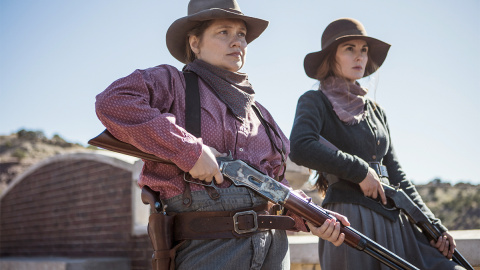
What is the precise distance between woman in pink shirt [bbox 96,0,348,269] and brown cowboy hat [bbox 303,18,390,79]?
0.83 m

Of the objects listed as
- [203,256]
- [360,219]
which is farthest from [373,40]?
[203,256]

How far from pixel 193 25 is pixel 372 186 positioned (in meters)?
1.45

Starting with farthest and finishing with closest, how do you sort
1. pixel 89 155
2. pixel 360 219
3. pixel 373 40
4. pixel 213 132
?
pixel 89 155 < pixel 373 40 < pixel 360 219 < pixel 213 132

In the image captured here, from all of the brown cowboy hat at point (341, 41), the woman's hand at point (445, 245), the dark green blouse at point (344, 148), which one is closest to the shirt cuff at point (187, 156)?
the dark green blouse at point (344, 148)

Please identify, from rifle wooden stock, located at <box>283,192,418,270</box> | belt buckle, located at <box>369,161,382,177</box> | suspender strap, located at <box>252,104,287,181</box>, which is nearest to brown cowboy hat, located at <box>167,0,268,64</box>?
suspender strap, located at <box>252,104,287,181</box>

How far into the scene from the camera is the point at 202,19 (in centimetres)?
253

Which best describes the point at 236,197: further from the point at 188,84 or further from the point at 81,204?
the point at 81,204

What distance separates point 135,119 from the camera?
6.80 ft

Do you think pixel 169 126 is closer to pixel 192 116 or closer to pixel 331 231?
pixel 192 116

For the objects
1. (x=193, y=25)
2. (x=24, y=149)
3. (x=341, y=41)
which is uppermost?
(x=193, y=25)

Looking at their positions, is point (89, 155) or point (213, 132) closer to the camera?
point (213, 132)

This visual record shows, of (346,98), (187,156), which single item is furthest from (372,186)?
(187,156)

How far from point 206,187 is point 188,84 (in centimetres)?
55

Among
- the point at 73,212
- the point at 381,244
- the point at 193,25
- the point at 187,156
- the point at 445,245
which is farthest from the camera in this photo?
the point at 73,212
